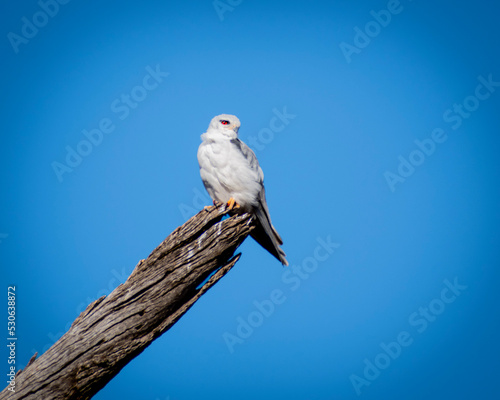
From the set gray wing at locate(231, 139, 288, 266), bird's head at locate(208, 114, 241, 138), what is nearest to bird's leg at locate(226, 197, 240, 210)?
gray wing at locate(231, 139, 288, 266)

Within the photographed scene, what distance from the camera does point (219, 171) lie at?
791cm

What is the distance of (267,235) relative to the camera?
782 centimetres

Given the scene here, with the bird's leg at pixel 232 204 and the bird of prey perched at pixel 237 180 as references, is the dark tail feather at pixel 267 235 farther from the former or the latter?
the bird's leg at pixel 232 204

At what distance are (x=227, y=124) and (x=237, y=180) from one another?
1.06 meters

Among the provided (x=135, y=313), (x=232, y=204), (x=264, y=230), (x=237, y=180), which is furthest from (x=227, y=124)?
(x=135, y=313)

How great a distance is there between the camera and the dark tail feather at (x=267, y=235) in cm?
782

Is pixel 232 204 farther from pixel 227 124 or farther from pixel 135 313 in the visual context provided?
pixel 135 313

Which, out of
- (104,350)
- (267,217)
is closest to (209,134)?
(267,217)

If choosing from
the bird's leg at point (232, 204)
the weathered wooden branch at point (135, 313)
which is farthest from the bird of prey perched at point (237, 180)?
the weathered wooden branch at point (135, 313)

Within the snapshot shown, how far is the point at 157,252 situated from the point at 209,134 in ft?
9.36

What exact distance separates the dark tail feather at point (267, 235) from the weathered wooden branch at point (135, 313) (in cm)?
131

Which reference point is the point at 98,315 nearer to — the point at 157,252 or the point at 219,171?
the point at 157,252

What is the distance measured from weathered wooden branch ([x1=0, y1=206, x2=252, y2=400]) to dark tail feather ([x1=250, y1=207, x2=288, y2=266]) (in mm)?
1313

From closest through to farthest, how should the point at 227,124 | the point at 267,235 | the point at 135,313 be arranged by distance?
the point at 135,313 < the point at 267,235 < the point at 227,124
